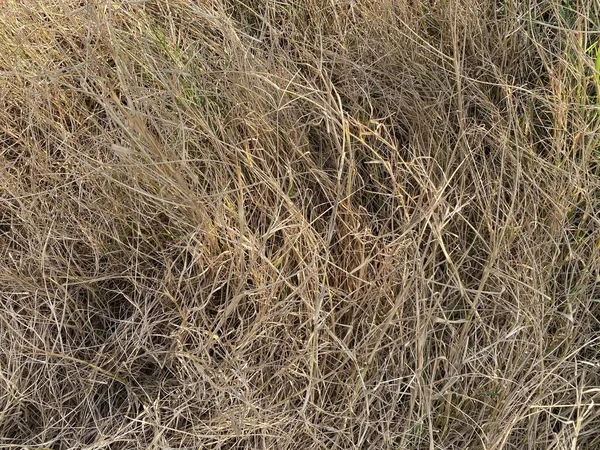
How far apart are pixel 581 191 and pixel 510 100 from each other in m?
0.20

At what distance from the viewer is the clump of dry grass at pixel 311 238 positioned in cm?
100

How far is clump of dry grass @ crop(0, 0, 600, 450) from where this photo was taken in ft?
3.29

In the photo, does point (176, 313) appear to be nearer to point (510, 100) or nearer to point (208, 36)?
point (208, 36)

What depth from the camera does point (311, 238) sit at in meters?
1.06

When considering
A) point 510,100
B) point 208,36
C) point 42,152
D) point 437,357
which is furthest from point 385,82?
point 42,152

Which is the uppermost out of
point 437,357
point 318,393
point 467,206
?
point 467,206

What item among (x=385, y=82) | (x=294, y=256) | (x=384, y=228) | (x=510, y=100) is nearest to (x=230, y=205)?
(x=294, y=256)

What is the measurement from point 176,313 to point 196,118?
33cm

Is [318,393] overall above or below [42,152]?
below

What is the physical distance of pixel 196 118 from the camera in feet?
3.48

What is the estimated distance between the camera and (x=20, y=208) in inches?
47.1

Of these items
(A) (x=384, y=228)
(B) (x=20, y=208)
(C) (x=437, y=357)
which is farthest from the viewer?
(B) (x=20, y=208)

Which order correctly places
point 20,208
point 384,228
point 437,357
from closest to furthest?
point 437,357, point 384,228, point 20,208

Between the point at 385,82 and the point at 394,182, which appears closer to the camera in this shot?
the point at 394,182
